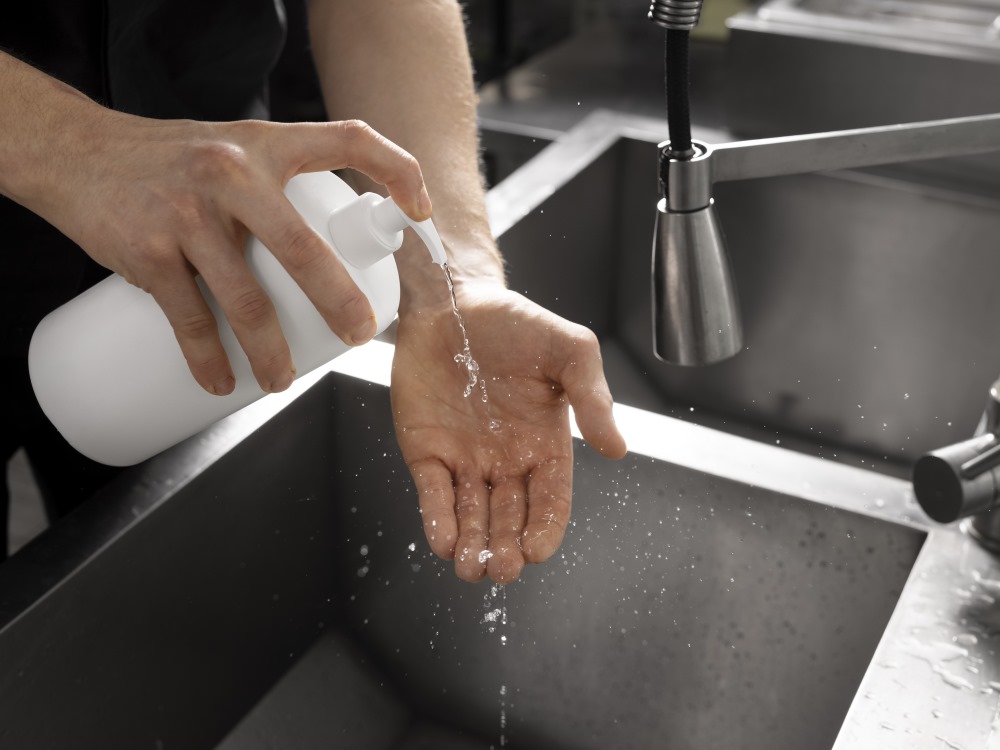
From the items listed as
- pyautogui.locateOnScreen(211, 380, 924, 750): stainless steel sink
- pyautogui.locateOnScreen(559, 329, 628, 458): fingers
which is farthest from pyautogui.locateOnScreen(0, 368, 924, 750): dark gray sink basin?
pyautogui.locateOnScreen(559, 329, 628, 458): fingers

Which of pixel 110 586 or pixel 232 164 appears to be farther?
pixel 110 586

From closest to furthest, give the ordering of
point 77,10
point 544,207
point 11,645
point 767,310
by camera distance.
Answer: point 11,645
point 77,10
point 544,207
point 767,310

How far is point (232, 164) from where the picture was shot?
0.57 meters

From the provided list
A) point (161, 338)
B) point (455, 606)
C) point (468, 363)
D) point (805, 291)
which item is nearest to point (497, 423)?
point (468, 363)

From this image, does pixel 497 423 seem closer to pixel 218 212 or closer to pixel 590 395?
pixel 590 395

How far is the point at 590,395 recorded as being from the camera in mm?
739

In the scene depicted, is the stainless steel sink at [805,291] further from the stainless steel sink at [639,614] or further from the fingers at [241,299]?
the fingers at [241,299]

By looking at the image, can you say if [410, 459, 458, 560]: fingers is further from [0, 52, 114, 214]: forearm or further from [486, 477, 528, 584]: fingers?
[0, 52, 114, 214]: forearm

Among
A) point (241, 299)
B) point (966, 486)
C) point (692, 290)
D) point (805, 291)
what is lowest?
point (805, 291)

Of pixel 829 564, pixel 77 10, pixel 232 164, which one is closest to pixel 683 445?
pixel 829 564

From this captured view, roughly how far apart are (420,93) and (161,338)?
42cm

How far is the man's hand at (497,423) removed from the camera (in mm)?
737

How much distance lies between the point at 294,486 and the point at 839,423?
639 millimetres

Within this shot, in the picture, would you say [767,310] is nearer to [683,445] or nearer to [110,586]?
[683,445]
